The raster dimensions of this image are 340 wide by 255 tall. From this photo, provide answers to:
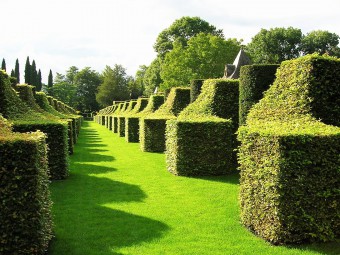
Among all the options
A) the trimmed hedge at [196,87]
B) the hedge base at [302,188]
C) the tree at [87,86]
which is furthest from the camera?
the tree at [87,86]

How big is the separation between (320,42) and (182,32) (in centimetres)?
2716

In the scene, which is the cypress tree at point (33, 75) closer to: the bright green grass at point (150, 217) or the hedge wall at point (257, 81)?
the bright green grass at point (150, 217)

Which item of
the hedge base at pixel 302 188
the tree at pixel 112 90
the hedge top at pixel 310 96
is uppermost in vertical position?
the tree at pixel 112 90

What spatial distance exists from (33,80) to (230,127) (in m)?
73.5

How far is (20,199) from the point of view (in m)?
Answer: 5.84

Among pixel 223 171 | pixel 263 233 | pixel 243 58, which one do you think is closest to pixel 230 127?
pixel 223 171

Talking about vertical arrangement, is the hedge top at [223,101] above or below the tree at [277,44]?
below

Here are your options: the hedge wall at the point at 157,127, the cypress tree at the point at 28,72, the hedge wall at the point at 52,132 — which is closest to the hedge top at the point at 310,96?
the hedge wall at the point at 52,132

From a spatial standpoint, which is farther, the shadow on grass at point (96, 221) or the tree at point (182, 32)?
the tree at point (182, 32)

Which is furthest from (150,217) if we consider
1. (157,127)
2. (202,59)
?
(202,59)

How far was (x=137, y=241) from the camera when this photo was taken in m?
7.06

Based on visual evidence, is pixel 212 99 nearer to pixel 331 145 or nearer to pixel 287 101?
pixel 287 101

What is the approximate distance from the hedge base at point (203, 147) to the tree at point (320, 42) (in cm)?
6691

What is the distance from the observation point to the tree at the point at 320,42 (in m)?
73.8
